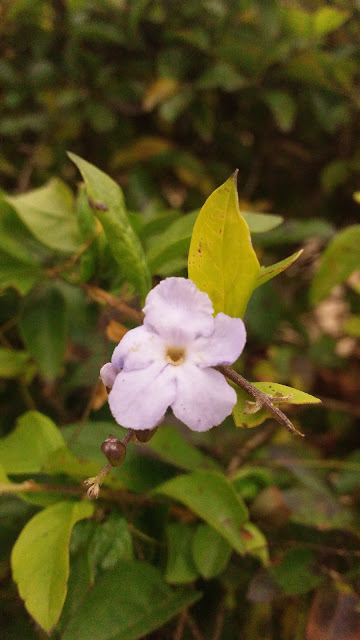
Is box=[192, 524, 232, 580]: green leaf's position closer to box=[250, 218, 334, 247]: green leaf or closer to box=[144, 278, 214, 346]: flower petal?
box=[144, 278, 214, 346]: flower petal

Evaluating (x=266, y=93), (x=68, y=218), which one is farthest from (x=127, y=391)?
(x=266, y=93)

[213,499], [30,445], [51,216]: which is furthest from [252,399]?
[51,216]

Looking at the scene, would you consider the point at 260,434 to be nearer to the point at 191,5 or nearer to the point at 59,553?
the point at 59,553

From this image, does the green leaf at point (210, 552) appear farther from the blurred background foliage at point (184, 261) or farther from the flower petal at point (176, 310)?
the flower petal at point (176, 310)

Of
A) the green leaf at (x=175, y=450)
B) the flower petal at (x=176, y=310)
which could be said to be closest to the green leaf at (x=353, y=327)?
the green leaf at (x=175, y=450)

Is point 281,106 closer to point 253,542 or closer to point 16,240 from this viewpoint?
point 16,240

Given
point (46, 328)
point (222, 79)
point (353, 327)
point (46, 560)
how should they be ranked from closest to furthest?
point (46, 560) < point (46, 328) < point (222, 79) < point (353, 327)

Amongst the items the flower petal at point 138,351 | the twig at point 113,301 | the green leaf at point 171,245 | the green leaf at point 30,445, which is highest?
the flower petal at point 138,351

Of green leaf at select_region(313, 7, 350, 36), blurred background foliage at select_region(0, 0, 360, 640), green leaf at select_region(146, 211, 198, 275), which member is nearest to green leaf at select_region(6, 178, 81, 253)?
blurred background foliage at select_region(0, 0, 360, 640)
